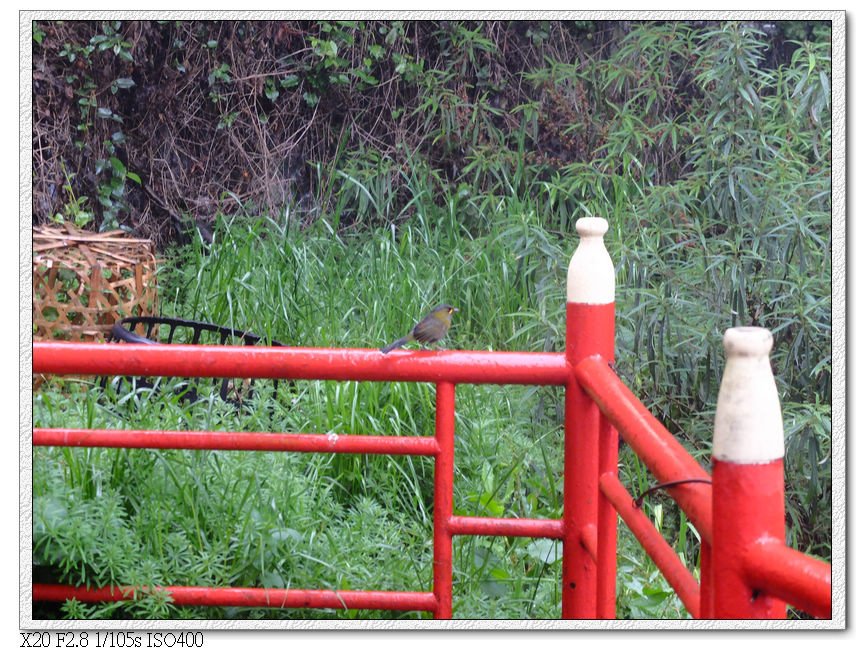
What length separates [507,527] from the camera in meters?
1.96

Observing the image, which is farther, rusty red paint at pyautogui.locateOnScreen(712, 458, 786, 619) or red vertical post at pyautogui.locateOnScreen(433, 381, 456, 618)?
red vertical post at pyautogui.locateOnScreen(433, 381, 456, 618)

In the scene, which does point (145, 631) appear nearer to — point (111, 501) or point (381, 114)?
point (111, 501)

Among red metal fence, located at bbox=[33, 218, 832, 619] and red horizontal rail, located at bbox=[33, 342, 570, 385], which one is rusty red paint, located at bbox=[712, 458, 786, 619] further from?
red horizontal rail, located at bbox=[33, 342, 570, 385]

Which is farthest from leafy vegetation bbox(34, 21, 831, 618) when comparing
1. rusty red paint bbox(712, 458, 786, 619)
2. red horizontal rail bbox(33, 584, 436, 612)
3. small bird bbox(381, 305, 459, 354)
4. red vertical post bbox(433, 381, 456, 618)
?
rusty red paint bbox(712, 458, 786, 619)

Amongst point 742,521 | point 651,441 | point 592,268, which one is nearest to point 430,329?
point 592,268

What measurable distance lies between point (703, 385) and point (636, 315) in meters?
0.35

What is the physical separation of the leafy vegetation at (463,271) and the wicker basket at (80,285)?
34cm

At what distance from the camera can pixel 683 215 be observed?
13.3 feet

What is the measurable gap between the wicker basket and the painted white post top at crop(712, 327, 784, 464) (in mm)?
3454

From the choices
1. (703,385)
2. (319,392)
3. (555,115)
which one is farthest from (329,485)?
(555,115)

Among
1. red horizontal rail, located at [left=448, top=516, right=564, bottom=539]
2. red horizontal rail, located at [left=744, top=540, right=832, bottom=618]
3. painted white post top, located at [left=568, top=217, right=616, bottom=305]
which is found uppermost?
painted white post top, located at [left=568, top=217, right=616, bottom=305]

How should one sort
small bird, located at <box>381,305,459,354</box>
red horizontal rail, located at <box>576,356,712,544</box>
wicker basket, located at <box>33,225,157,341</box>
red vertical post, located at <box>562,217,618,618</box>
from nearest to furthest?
red horizontal rail, located at <box>576,356,712,544</box>, red vertical post, located at <box>562,217,618,618</box>, small bird, located at <box>381,305,459,354</box>, wicker basket, located at <box>33,225,157,341</box>

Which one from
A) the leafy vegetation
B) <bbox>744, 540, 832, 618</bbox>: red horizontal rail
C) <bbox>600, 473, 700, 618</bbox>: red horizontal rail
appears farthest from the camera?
the leafy vegetation

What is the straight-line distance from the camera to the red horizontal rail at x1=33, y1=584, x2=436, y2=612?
6.75 feet
